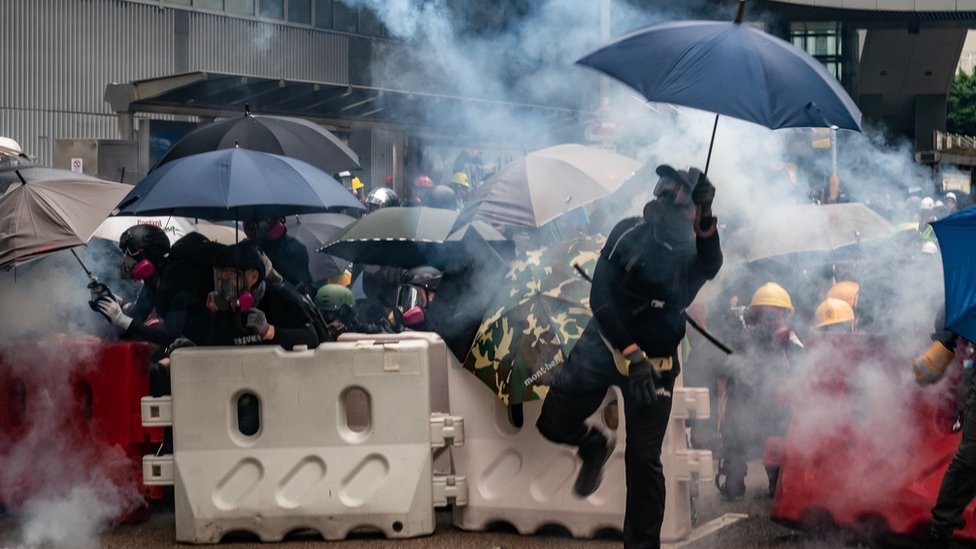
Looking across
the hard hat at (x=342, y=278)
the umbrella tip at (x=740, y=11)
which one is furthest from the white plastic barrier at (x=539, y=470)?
the hard hat at (x=342, y=278)

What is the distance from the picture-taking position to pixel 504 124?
47.4ft

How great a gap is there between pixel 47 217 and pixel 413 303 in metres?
2.26

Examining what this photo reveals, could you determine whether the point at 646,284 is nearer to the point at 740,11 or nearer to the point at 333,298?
the point at 740,11

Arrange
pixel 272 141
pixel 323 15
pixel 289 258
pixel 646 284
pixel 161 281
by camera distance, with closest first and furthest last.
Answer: pixel 646 284, pixel 161 281, pixel 289 258, pixel 272 141, pixel 323 15

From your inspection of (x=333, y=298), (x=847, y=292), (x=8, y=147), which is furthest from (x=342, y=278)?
(x=847, y=292)

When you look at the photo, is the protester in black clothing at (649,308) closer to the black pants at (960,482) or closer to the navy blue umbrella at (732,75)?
the navy blue umbrella at (732,75)

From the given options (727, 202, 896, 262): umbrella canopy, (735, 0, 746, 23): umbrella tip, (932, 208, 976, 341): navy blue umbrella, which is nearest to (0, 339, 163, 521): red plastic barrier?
(735, 0, 746, 23): umbrella tip

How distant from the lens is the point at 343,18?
25.5 m

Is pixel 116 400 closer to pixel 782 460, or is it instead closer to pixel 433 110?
pixel 782 460

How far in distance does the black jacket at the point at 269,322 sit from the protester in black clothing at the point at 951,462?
124 inches

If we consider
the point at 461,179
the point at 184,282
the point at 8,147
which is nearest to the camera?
the point at 184,282

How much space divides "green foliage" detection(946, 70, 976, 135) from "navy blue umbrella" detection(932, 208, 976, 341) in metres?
46.4

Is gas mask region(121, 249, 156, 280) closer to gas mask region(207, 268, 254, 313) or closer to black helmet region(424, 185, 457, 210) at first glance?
gas mask region(207, 268, 254, 313)

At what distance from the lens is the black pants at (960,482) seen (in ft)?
18.5
